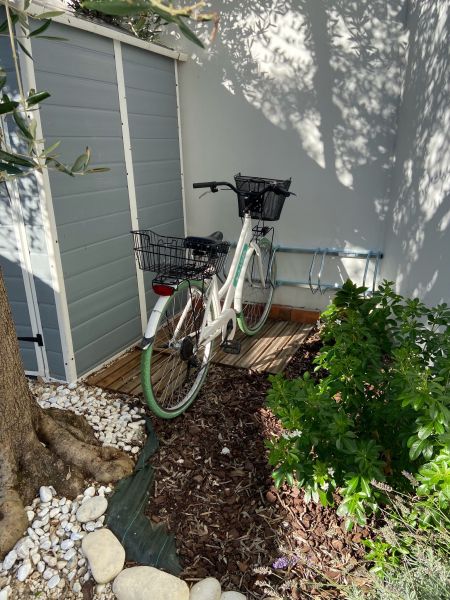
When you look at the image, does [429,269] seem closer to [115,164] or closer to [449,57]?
[449,57]

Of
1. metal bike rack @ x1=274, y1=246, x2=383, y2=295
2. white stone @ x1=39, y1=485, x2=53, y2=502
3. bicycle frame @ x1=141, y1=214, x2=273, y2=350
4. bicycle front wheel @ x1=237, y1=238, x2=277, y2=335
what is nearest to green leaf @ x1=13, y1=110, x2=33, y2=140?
bicycle frame @ x1=141, y1=214, x2=273, y2=350

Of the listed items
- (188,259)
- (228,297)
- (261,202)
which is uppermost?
(261,202)

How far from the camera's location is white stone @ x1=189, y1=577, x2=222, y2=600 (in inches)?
72.0

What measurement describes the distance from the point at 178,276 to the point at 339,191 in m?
2.04

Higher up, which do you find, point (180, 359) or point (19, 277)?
point (19, 277)

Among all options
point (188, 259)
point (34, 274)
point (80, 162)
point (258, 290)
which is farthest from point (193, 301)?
point (258, 290)

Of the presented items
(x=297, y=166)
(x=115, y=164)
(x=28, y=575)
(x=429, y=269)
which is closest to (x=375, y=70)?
(x=297, y=166)

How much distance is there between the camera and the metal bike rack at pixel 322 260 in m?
4.03

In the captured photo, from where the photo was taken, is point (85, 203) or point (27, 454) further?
point (85, 203)

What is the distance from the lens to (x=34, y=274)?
3.02m

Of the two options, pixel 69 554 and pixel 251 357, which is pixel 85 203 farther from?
pixel 69 554

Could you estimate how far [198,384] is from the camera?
3080 millimetres

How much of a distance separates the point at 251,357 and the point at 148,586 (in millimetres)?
2036

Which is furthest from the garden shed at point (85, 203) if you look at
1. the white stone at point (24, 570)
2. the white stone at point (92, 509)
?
the white stone at point (24, 570)
